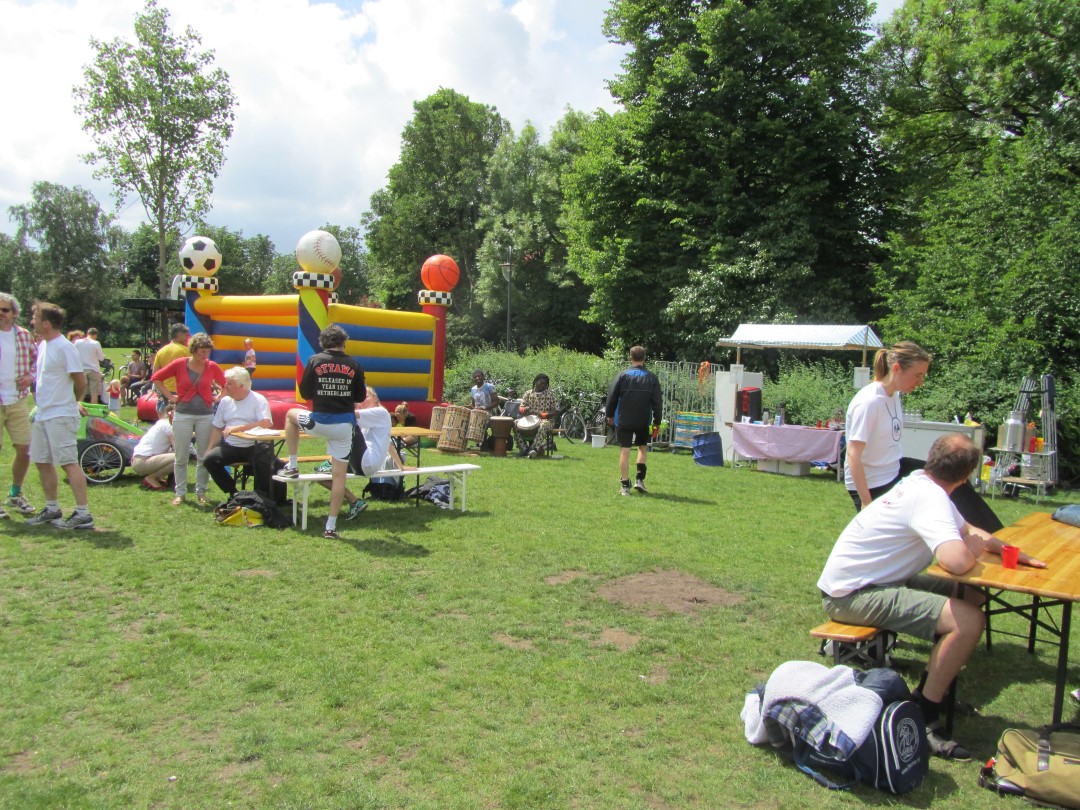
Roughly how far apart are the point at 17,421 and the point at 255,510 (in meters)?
2.19

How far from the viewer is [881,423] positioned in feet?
15.8

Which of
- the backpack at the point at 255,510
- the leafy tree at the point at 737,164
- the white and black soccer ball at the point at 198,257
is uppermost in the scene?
the leafy tree at the point at 737,164

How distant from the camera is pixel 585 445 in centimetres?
1545

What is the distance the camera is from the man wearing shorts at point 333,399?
6.35 m

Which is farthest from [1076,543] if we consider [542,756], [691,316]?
[691,316]

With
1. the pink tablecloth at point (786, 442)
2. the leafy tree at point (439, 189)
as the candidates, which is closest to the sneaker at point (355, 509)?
the pink tablecloth at point (786, 442)

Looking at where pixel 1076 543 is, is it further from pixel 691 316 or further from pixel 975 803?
pixel 691 316

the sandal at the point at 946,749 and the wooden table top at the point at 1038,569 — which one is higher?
the wooden table top at the point at 1038,569

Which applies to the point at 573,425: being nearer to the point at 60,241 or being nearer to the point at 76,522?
the point at 76,522

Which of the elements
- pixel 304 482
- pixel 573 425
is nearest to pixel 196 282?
pixel 573 425

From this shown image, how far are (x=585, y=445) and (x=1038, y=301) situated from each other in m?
8.43

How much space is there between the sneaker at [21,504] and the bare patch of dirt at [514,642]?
16.2ft

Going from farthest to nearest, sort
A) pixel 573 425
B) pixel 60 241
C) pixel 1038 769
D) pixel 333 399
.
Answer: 1. pixel 60 241
2. pixel 573 425
3. pixel 333 399
4. pixel 1038 769

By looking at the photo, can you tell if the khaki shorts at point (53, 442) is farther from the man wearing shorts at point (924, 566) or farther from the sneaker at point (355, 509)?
the man wearing shorts at point (924, 566)
